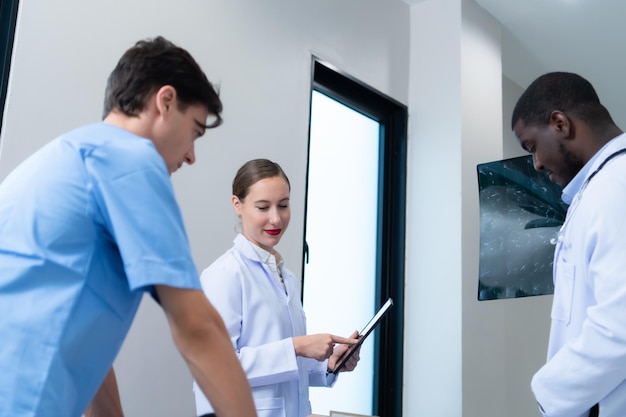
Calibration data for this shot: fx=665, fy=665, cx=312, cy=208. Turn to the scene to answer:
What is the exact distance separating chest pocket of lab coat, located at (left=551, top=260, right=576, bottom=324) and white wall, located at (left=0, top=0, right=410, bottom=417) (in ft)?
3.77

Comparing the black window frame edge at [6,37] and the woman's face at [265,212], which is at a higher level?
the black window frame edge at [6,37]

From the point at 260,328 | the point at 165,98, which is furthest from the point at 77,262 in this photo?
the point at 260,328

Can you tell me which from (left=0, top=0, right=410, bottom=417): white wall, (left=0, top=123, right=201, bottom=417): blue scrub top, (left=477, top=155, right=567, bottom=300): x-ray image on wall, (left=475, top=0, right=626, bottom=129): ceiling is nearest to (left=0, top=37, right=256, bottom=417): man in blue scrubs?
(left=0, top=123, right=201, bottom=417): blue scrub top

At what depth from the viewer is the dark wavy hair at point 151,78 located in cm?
100

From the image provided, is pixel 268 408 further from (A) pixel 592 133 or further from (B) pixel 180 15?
(B) pixel 180 15

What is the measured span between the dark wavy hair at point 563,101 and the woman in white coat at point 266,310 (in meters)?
0.74

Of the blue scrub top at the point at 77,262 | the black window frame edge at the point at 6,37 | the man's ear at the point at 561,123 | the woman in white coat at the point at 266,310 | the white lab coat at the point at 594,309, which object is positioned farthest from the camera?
the black window frame edge at the point at 6,37

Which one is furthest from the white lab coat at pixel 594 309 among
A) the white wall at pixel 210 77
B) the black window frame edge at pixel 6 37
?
the black window frame edge at pixel 6 37

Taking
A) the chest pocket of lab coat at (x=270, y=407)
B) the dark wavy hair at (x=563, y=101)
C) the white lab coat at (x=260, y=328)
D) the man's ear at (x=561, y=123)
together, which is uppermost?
the dark wavy hair at (x=563, y=101)

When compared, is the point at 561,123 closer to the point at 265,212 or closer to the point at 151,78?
the point at 265,212

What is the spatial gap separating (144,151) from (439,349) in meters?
2.50

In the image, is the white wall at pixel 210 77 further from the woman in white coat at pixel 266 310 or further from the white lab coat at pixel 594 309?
the white lab coat at pixel 594 309

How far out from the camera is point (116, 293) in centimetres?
88

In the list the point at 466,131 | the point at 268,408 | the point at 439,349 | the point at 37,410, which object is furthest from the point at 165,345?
the point at 466,131
